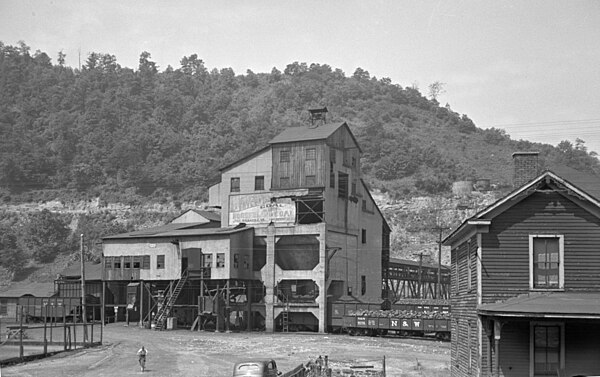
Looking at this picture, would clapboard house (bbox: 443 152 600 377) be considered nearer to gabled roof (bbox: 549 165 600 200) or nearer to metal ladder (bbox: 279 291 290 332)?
gabled roof (bbox: 549 165 600 200)

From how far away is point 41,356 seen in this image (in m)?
49.6

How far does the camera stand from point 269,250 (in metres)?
75.4

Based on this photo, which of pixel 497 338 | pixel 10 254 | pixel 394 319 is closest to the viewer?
pixel 497 338

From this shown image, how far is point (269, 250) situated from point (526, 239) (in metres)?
47.1

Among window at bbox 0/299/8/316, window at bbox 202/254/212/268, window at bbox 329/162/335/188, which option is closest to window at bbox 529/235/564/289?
window at bbox 329/162/335/188

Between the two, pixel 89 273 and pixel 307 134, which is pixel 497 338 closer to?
pixel 307 134

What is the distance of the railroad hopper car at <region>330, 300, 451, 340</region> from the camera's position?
6262 cm

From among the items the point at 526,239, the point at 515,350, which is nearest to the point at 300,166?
the point at 526,239

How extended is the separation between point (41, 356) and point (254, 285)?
30.0 m

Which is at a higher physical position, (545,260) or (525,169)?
(525,169)

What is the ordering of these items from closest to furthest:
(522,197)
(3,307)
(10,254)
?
(522,197)
(3,307)
(10,254)

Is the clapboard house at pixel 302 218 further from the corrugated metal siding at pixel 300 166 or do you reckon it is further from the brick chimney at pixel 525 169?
the brick chimney at pixel 525 169

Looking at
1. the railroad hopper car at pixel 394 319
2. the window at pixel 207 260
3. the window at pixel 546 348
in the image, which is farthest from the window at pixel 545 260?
the window at pixel 207 260

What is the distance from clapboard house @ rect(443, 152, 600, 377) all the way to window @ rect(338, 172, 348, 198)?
4797 cm
